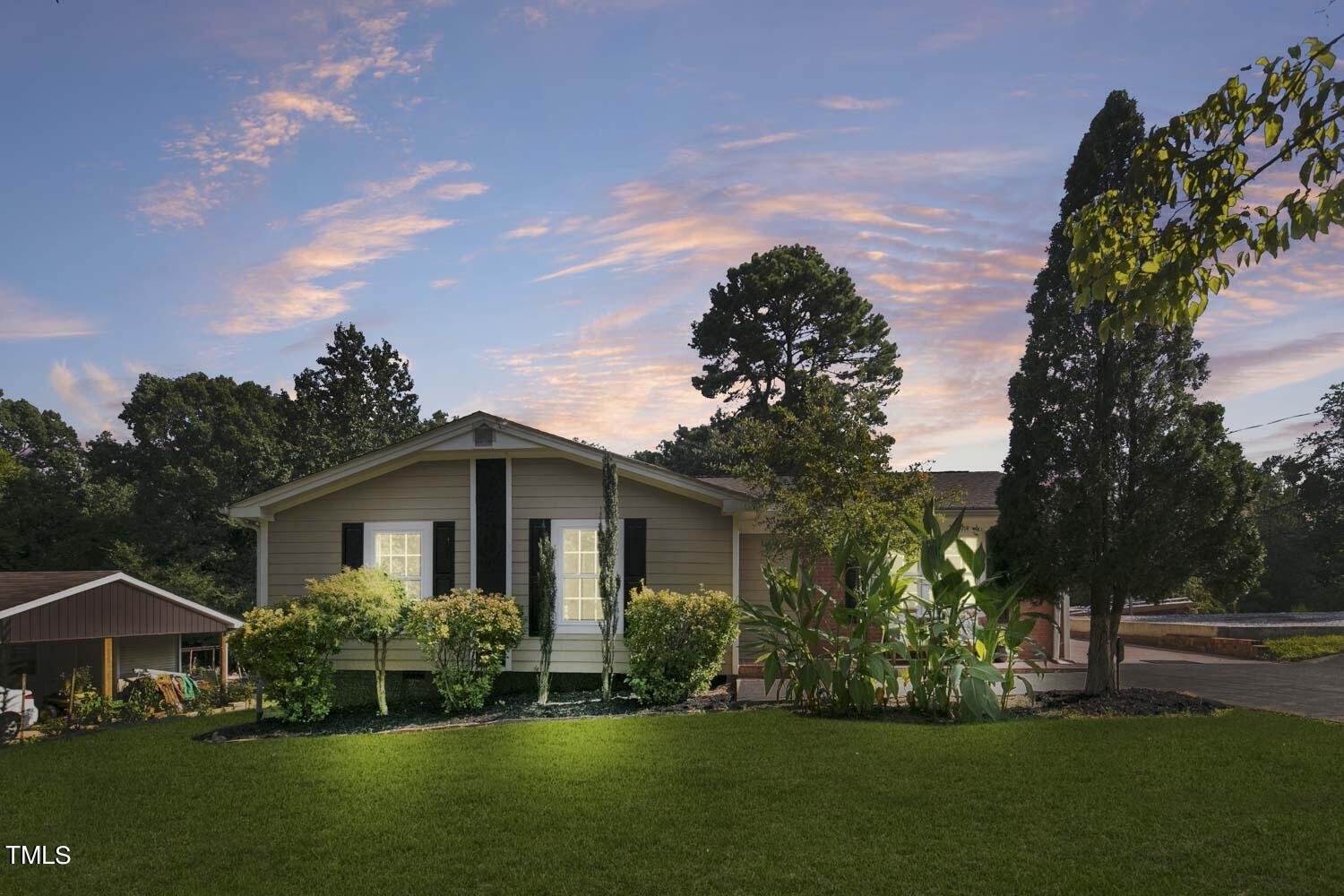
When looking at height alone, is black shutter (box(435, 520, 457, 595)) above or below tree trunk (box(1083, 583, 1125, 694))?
above

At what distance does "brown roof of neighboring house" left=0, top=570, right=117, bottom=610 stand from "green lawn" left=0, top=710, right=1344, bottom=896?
8.08 metres

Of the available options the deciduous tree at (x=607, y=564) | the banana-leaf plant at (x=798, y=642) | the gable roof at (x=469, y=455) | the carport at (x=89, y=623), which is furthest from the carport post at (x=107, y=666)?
the banana-leaf plant at (x=798, y=642)

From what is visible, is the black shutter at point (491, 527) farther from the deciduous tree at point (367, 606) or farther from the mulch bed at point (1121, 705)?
the mulch bed at point (1121, 705)

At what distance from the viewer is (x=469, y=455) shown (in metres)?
14.5

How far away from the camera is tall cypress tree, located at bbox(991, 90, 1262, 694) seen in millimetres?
13023

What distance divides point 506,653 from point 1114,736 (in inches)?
318

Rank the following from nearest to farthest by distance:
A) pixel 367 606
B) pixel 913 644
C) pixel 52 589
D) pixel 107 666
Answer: pixel 913 644 < pixel 367 606 < pixel 52 589 < pixel 107 666

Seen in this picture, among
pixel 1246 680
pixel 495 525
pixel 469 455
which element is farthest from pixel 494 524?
pixel 1246 680

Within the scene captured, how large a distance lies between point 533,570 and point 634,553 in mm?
1537

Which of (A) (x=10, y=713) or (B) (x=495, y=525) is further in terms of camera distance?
(B) (x=495, y=525)

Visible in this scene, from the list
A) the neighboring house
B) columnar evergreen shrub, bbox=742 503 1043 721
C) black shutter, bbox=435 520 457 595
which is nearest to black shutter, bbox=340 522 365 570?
the neighboring house

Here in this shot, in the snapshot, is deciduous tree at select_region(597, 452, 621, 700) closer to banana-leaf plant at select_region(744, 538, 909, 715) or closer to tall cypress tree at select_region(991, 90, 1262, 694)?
banana-leaf plant at select_region(744, 538, 909, 715)

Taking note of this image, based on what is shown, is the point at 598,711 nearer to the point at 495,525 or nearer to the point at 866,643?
the point at 495,525

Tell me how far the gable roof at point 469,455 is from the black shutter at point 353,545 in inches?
26.3
